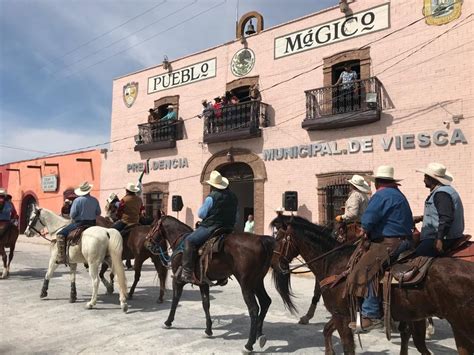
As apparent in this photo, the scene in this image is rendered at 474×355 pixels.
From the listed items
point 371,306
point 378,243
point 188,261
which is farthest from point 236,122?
point 371,306

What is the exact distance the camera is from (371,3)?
1225 cm

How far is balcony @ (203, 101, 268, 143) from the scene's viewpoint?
1412 cm

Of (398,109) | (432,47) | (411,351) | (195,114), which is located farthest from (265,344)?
(195,114)

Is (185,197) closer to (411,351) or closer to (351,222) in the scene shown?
(351,222)

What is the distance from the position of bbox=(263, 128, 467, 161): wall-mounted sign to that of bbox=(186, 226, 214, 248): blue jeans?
7441mm

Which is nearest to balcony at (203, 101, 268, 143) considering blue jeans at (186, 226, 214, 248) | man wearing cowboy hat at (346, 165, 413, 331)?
blue jeans at (186, 226, 214, 248)

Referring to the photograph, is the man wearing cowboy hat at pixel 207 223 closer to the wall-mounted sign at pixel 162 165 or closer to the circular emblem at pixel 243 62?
the circular emblem at pixel 243 62

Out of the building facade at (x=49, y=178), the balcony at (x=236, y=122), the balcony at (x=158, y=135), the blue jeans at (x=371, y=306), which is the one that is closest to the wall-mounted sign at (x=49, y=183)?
the building facade at (x=49, y=178)

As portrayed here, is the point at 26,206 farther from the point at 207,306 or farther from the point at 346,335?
the point at 346,335

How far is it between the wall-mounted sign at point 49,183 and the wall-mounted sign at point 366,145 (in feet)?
46.7

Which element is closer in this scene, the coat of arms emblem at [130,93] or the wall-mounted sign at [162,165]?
the wall-mounted sign at [162,165]

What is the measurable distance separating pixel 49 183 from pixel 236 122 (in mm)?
13863

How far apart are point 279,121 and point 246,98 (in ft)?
6.71

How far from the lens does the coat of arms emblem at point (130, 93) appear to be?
19.0 m
